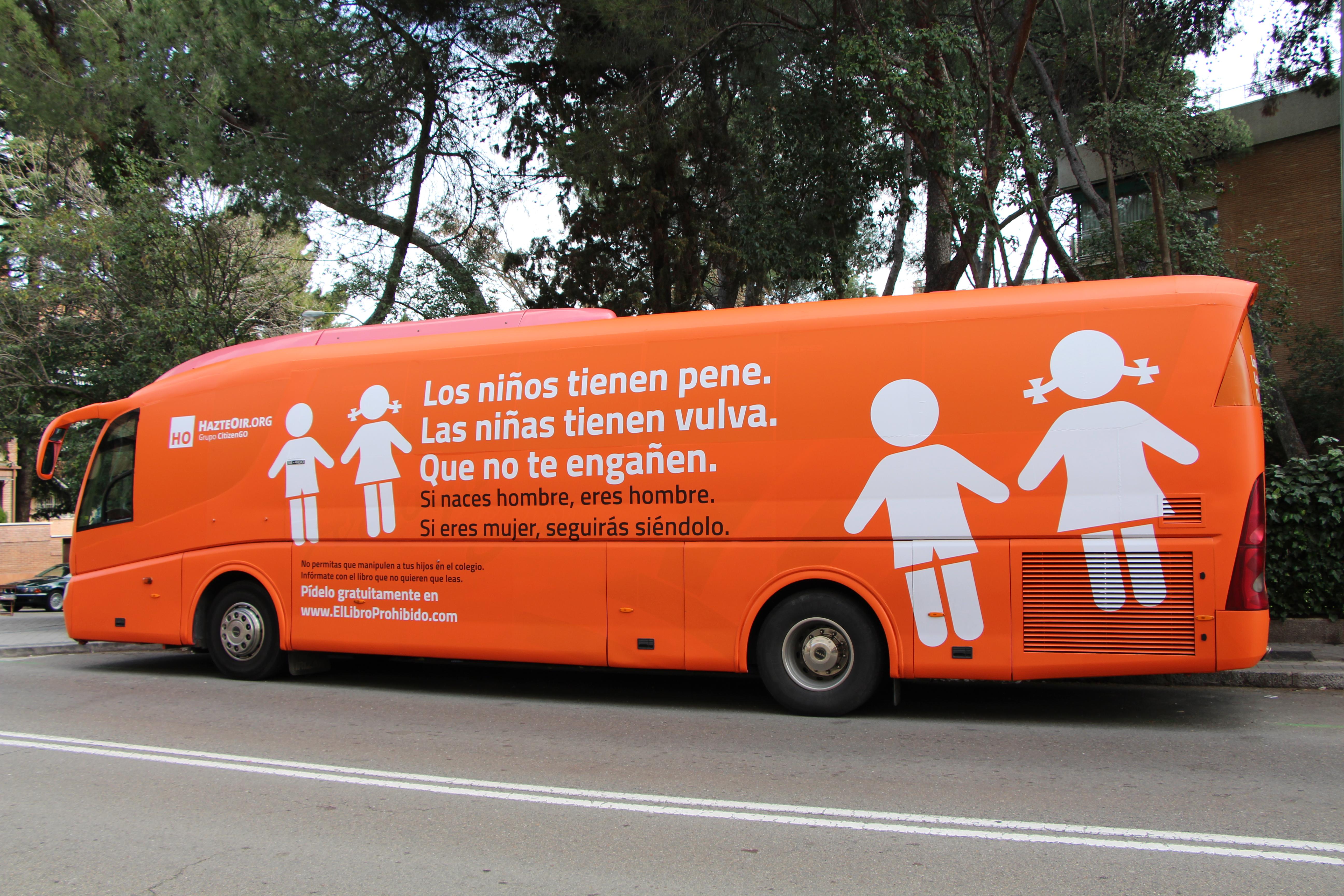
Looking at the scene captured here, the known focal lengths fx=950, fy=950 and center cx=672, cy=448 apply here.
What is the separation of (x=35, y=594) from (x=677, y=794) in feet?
87.0

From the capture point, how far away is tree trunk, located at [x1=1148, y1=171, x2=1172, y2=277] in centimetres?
1419

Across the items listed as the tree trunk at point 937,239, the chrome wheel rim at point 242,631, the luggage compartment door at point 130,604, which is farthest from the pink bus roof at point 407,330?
the tree trunk at point 937,239

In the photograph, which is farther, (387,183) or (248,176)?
(387,183)

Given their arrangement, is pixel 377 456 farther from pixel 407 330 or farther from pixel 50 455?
pixel 50 455

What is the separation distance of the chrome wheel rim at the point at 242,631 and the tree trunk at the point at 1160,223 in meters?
13.0

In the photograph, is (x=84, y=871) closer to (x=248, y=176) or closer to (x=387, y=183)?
(x=248, y=176)

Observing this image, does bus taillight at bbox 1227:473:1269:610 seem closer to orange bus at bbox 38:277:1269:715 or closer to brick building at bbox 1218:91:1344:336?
orange bus at bbox 38:277:1269:715

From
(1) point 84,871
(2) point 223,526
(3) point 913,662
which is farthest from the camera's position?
(2) point 223,526

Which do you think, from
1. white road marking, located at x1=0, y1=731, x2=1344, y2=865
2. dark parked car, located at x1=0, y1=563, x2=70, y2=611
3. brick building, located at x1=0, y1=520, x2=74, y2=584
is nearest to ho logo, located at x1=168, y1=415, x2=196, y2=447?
white road marking, located at x1=0, y1=731, x2=1344, y2=865

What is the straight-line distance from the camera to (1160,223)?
14.2 metres

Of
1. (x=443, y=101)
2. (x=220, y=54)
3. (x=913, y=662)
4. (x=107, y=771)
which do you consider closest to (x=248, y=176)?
(x=220, y=54)

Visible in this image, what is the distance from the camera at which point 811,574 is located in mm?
7422

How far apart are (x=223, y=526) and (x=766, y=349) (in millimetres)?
6003

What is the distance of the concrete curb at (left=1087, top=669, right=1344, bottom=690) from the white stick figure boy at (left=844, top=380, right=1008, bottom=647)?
2.25 meters
